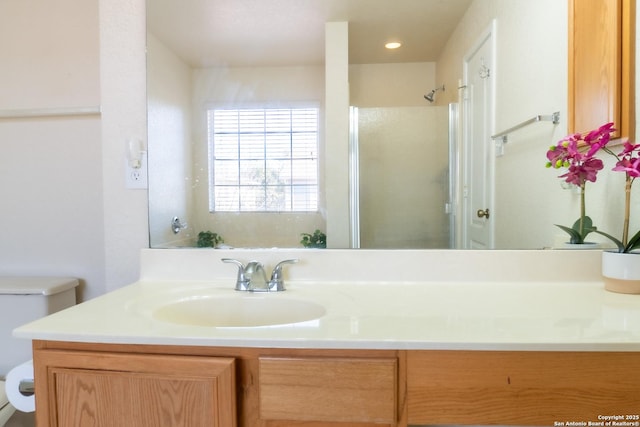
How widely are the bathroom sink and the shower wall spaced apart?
341mm

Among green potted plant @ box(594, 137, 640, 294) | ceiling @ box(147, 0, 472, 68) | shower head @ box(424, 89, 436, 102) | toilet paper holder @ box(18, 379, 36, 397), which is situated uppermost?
ceiling @ box(147, 0, 472, 68)

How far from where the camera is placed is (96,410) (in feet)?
2.34

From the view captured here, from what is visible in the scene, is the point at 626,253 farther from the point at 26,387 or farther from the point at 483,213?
the point at 26,387

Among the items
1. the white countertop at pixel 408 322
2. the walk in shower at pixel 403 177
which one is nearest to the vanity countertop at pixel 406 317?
the white countertop at pixel 408 322

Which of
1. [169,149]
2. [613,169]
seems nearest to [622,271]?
[613,169]

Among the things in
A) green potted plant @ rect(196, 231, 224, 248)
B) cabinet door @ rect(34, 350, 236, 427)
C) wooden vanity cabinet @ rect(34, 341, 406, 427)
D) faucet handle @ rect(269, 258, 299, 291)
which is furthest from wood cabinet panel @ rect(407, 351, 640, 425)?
green potted plant @ rect(196, 231, 224, 248)

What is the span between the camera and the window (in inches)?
47.1

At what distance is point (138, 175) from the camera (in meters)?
1.22

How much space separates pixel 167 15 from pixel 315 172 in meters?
0.77

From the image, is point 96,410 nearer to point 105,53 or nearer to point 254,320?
point 254,320

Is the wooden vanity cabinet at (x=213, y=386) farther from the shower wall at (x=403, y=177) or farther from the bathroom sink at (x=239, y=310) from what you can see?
the shower wall at (x=403, y=177)

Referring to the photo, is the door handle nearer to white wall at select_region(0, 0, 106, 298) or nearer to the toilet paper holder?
the toilet paper holder

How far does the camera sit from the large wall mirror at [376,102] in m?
1.14

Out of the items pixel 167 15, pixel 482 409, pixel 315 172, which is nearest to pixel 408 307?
pixel 482 409
